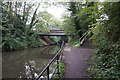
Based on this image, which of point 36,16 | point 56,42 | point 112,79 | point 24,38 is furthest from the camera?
point 56,42

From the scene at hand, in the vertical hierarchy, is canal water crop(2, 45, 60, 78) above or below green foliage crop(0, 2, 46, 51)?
below

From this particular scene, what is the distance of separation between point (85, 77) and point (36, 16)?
1409 cm

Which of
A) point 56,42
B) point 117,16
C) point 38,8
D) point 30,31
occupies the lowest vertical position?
point 56,42

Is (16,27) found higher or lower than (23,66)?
higher

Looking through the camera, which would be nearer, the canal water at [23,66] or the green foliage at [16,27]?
the canal water at [23,66]

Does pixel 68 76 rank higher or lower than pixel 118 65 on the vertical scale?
lower

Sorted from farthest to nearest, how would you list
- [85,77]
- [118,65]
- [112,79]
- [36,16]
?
[36,16] → [85,77] → [118,65] → [112,79]

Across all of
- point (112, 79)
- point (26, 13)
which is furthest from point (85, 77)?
point (26, 13)

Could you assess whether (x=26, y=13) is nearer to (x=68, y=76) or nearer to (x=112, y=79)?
(x=68, y=76)

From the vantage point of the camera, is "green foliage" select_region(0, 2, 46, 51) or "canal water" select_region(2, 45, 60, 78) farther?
"green foliage" select_region(0, 2, 46, 51)

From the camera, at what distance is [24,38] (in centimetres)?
1350

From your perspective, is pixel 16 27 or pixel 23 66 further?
pixel 16 27

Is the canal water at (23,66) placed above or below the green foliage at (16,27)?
below

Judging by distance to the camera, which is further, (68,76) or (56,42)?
(56,42)
